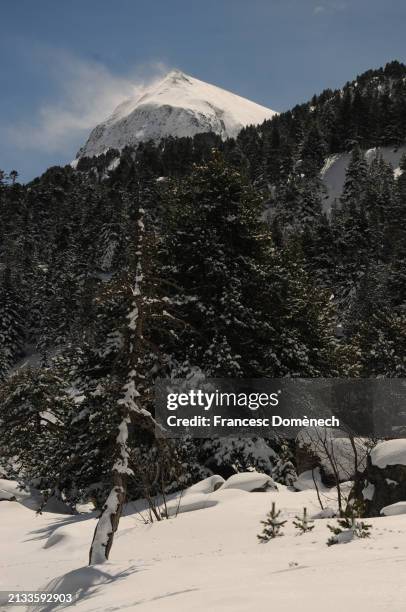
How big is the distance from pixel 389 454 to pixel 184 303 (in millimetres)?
8822

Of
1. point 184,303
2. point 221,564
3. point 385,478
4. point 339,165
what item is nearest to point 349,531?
point 221,564

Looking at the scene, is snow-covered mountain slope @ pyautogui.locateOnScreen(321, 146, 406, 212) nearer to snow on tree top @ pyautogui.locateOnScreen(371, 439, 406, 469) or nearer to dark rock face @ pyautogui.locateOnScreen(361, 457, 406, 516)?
snow on tree top @ pyautogui.locateOnScreen(371, 439, 406, 469)

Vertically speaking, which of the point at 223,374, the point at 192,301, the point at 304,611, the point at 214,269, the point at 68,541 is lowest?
the point at 68,541

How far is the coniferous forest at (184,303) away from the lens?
38.6 feet

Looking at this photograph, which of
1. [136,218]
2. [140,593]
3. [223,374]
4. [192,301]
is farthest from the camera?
[192,301]

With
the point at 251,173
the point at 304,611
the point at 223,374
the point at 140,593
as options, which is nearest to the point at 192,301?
the point at 223,374

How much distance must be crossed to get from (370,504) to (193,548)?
4.30 m

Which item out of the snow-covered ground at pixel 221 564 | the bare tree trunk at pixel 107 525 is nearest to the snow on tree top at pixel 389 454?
the snow-covered ground at pixel 221 564

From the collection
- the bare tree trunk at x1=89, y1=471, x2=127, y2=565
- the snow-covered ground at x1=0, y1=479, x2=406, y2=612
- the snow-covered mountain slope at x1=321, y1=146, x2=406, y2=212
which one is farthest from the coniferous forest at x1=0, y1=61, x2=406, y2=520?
the snow-covered mountain slope at x1=321, y1=146, x2=406, y2=212

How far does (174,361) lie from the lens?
58.0 ft

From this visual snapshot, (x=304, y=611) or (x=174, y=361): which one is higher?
(x=174, y=361)

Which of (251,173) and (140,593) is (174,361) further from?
(251,173)

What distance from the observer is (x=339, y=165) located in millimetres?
101688

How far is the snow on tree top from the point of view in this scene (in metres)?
11.2
